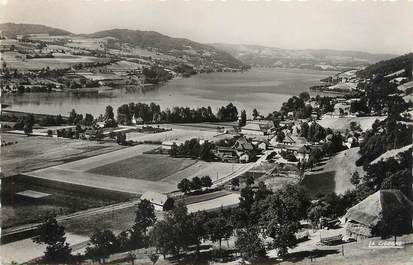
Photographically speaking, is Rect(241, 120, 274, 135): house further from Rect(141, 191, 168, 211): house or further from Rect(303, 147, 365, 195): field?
Rect(141, 191, 168, 211): house

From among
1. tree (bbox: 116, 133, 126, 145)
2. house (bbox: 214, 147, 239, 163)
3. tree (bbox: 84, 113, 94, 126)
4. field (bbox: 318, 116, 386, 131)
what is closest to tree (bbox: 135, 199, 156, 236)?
house (bbox: 214, 147, 239, 163)

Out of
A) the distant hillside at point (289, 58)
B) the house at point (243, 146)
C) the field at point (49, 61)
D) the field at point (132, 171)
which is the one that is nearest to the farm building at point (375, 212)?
the field at point (132, 171)

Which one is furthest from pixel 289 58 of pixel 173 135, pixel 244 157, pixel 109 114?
pixel 244 157

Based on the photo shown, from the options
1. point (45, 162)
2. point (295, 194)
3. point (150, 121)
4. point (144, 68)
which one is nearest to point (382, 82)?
point (150, 121)

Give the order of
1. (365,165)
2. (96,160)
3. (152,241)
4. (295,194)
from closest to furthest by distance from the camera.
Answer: (152,241)
(295,194)
(365,165)
(96,160)

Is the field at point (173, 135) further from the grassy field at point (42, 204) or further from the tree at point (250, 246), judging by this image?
the tree at point (250, 246)

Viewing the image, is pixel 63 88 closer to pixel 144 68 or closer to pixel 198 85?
pixel 144 68
